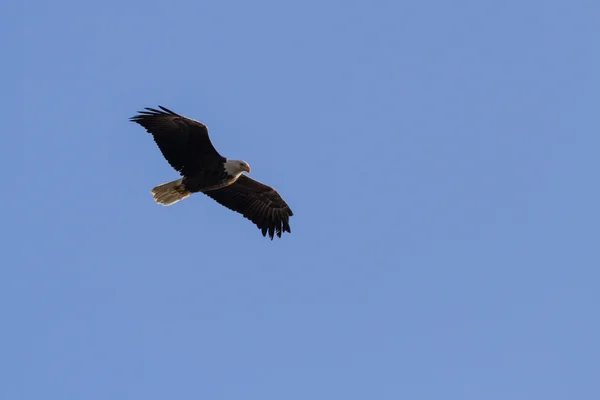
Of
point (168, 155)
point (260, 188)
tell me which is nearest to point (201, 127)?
point (168, 155)

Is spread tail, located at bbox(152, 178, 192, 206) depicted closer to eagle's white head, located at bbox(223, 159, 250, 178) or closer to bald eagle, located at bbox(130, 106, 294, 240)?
bald eagle, located at bbox(130, 106, 294, 240)

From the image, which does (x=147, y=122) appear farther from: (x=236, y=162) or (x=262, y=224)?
(x=262, y=224)

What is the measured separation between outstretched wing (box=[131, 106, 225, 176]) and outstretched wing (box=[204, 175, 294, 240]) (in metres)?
1.38

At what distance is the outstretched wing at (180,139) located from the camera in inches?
698

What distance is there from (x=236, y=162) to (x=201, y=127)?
89 cm

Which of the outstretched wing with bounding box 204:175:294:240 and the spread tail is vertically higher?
the outstretched wing with bounding box 204:175:294:240

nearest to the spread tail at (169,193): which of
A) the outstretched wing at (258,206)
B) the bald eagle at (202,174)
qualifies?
the bald eagle at (202,174)

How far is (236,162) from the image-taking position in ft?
59.6

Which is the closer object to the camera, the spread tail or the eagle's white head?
the eagle's white head

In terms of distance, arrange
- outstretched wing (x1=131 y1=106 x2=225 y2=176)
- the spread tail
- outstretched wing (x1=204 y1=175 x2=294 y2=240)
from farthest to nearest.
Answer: outstretched wing (x1=204 y1=175 x2=294 y2=240)
the spread tail
outstretched wing (x1=131 y1=106 x2=225 y2=176)

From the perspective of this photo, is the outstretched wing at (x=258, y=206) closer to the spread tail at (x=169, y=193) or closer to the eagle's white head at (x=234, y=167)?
the spread tail at (x=169, y=193)

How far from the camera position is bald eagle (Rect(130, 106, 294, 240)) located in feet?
58.3

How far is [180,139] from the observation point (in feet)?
58.6

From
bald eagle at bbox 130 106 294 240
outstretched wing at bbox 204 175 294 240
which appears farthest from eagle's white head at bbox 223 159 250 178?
outstretched wing at bbox 204 175 294 240
